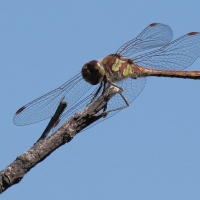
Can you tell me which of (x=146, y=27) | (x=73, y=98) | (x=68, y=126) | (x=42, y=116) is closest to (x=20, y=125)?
(x=42, y=116)

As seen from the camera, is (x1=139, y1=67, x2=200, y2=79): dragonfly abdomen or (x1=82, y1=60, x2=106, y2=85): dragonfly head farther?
(x1=139, y1=67, x2=200, y2=79): dragonfly abdomen

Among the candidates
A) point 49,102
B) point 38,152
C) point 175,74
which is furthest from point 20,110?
point 175,74

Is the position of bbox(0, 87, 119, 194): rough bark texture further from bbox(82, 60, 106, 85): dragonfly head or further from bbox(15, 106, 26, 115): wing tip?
bbox(82, 60, 106, 85): dragonfly head

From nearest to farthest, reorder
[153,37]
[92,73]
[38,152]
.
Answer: [38,152], [92,73], [153,37]

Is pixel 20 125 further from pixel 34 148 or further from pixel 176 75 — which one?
pixel 176 75

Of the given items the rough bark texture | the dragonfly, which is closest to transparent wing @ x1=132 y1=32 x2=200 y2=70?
the dragonfly

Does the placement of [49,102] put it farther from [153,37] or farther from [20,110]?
[153,37]
